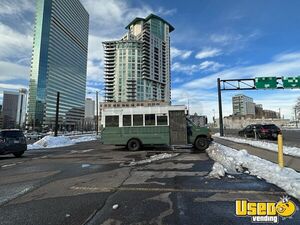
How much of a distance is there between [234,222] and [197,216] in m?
0.61

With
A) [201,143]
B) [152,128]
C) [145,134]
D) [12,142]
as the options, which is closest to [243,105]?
[201,143]

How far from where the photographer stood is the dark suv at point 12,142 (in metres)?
14.2

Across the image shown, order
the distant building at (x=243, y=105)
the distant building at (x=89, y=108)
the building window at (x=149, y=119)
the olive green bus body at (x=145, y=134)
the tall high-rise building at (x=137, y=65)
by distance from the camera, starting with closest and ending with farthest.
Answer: the olive green bus body at (x=145, y=134), the building window at (x=149, y=119), the distant building at (x=243, y=105), the tall high-rise building at (x=137, y=65), the distant building at (x=89, y=108)

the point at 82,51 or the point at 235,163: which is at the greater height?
the point at 82,51

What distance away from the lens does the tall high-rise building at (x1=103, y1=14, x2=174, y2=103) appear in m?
156

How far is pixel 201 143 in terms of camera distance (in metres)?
16.1

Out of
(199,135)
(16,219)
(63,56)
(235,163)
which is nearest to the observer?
(16,219)

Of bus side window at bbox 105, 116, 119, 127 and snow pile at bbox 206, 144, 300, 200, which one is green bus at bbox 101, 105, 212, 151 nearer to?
bus side window at bbox 105, 116, 119, 127

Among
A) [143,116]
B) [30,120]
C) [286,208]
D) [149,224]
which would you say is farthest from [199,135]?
[30,120]

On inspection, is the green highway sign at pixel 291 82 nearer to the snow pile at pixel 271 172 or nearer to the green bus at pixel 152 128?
the green bus at pixel 152 128

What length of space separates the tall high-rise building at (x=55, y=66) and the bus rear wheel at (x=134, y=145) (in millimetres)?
109169

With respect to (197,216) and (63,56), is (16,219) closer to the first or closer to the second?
(197,216)

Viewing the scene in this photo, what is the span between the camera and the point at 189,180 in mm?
7125

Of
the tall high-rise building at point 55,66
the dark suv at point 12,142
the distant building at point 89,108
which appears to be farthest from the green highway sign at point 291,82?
the distant building at point 89,108
